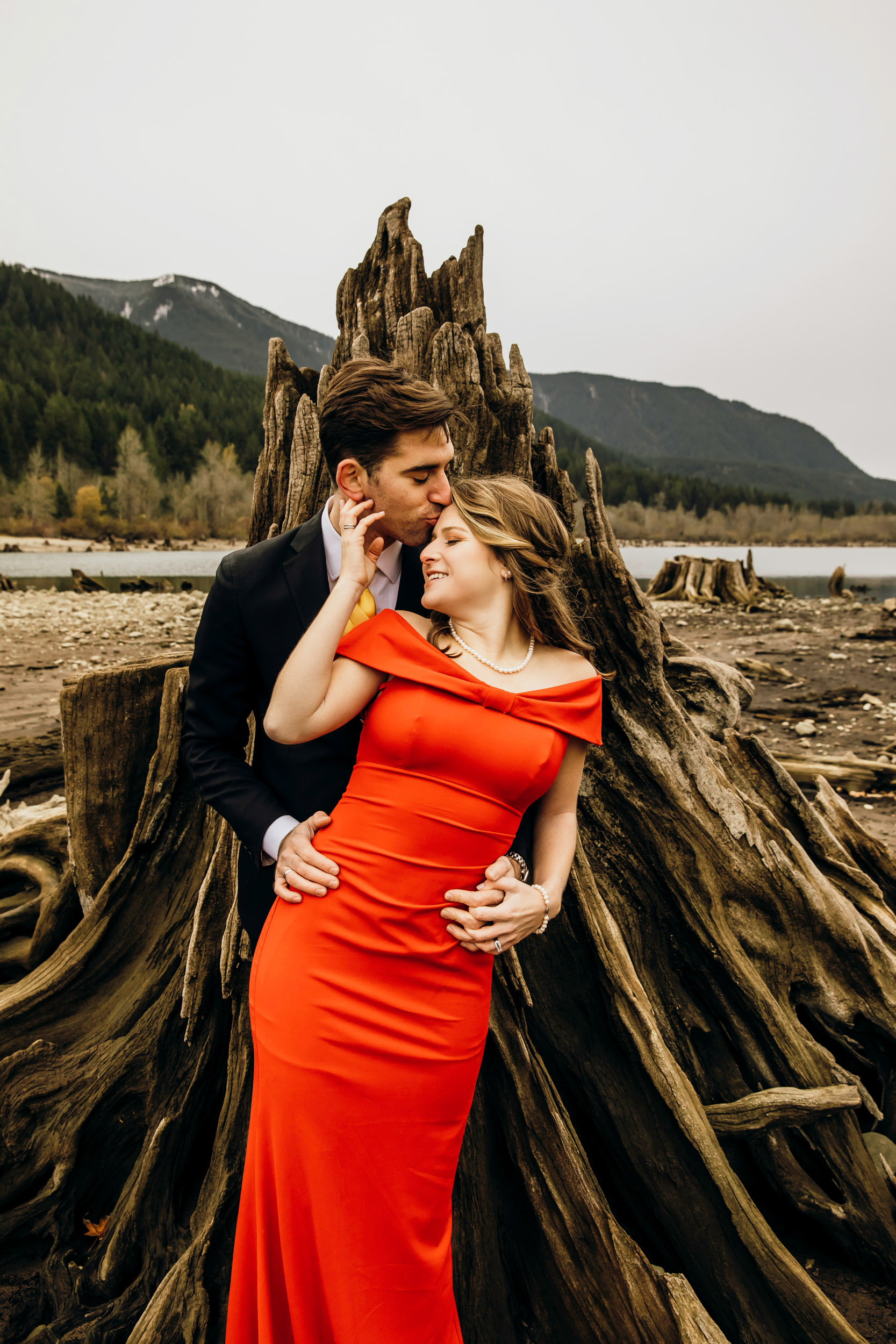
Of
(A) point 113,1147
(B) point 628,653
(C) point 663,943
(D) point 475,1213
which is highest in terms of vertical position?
(B) point 628,653

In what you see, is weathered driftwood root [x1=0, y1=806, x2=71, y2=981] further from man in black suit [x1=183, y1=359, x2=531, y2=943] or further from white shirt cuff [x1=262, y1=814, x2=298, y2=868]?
white shirt cuff [x1=262, y1=814, x2=298, y2=868]

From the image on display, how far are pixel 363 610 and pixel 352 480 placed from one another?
396mm

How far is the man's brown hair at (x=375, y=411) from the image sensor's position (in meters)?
2.20

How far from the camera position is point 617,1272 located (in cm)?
241

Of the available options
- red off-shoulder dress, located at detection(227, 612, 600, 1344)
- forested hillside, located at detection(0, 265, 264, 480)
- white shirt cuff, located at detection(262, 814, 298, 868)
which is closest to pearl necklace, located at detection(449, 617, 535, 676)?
red off-shoulder dress, located at detection(227, 612, 600, 1344)

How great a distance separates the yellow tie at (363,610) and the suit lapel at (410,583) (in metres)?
0.18

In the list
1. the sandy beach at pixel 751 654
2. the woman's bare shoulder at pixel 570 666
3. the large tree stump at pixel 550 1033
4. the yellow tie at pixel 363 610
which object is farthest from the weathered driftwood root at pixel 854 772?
the yellow tie at pixel 363 610

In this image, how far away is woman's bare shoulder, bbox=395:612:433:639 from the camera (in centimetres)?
214

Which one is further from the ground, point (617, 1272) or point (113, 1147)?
point (617, 1272)

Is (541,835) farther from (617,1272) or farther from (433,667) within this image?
(617,1272)

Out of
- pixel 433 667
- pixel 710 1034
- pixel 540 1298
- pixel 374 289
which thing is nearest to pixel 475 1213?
pixel 540 1298

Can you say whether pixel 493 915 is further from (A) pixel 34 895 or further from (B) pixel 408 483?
(A) pixel 34 895

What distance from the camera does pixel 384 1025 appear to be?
1847 millimetres

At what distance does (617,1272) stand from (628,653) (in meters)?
2.19
